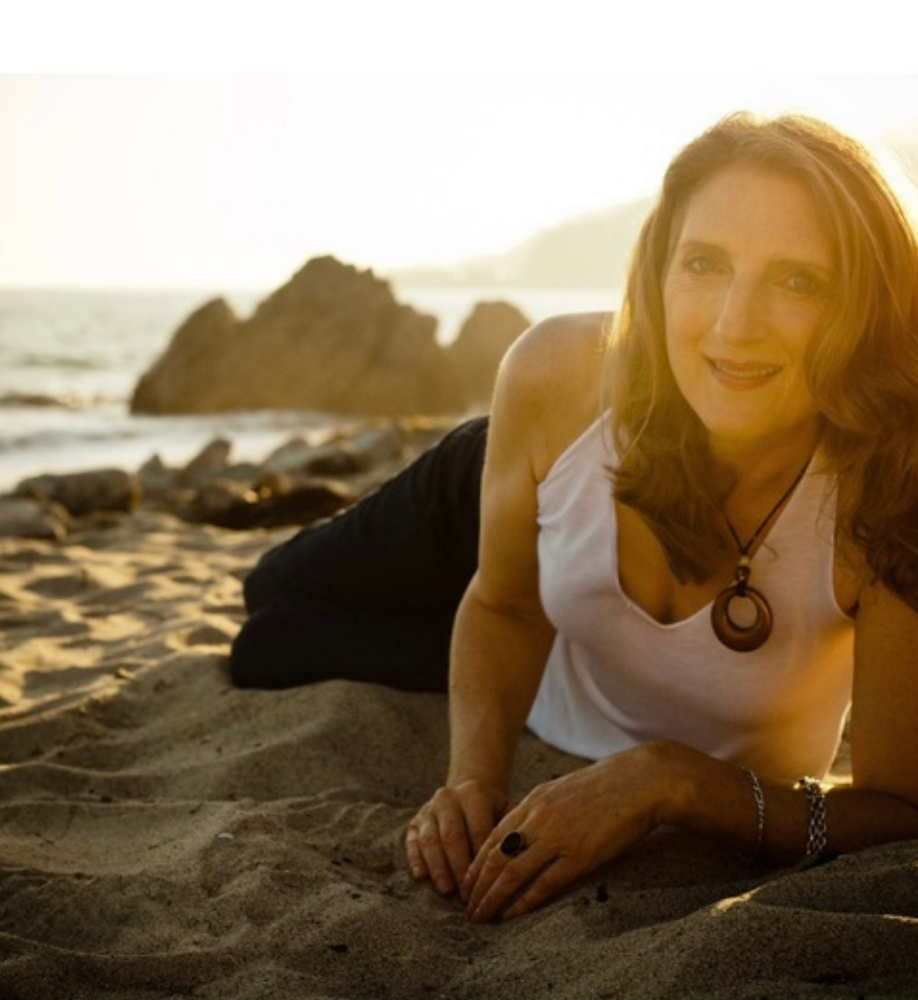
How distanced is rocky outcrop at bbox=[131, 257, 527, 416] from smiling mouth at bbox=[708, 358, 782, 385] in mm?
16091

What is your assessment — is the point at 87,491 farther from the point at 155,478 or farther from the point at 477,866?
the point at 477,866

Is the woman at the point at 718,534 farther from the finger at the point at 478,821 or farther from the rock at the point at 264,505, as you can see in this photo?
the rock at the point at 264,505

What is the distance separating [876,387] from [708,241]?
1.39ft

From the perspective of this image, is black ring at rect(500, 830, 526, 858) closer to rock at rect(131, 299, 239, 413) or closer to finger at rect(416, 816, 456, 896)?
finger at rect(416, 816, 456, 896)

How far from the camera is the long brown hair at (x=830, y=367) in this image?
2318mm

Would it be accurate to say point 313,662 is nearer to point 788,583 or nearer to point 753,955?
point 788,583

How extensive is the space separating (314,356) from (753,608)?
57.0 ft

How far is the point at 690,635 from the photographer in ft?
8.73

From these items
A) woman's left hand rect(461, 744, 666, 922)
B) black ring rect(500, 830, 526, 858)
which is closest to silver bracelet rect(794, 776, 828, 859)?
woman's left hand rect(461, 744, 666, 922)

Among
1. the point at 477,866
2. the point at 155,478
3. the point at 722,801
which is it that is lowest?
the point at 155,478

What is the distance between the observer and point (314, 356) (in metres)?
19.6

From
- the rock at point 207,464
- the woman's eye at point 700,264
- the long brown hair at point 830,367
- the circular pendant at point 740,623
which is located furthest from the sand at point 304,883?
the rock at point 207,464

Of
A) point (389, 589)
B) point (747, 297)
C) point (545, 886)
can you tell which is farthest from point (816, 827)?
point (389, 589)

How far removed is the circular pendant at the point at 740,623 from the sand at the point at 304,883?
0.41 metres
